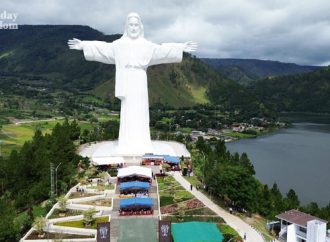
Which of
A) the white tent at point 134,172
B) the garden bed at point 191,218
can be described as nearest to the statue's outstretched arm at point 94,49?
the white tent at point 134,172

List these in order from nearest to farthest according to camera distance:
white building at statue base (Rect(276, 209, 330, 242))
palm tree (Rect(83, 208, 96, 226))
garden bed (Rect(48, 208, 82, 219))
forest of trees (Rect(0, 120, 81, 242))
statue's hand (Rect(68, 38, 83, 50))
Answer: white building at statue base (Rect(276, 209, 330, 242)), palm tree (Rect(83, 208, 96, 226)), garden bed (Rect(48, 208, 82, 219)), forest of trees (Rect(0, 120, 81, 242)), statue's hand (Rect(68, 38, 83, 50))

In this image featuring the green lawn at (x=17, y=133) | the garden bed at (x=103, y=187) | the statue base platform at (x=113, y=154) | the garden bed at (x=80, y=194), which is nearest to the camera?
the garden bed at (x=80, y=194)

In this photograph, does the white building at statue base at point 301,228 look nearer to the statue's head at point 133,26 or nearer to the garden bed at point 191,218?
the garden bed at point 191,218

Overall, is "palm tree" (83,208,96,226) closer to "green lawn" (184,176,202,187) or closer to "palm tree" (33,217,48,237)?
"palm tree" (33,217,48,237)

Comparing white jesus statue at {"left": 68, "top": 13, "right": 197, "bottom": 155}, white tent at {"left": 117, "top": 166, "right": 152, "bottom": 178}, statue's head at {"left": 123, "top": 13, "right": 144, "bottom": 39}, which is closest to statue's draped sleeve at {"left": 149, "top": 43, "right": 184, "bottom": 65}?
white jesus statue at {"left": 68, "top": 13, "right": 197, "bottom": 155}

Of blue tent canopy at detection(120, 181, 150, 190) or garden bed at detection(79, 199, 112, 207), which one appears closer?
garden bed at detection(79, 199, 112, 207)

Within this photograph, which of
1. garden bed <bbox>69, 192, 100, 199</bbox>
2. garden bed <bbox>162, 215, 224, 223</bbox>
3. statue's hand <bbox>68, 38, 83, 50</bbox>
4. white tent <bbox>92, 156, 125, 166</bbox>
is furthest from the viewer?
statue's hand <bbox>68, 38, 83, 50</bbox>

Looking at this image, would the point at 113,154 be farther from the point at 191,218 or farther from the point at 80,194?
the point at 191,218
